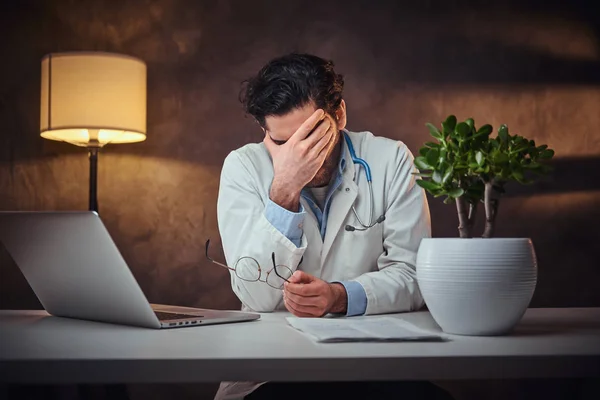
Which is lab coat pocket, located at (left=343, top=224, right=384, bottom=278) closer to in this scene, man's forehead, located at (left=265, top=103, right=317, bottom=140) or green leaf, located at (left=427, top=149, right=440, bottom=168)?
man's forehead, located at (left=265, top=103, right=317, bottom=140)

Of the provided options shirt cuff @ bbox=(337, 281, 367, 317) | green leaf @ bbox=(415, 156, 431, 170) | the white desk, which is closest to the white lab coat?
shirt cuff @ bbox=(337, 281, 367, 317)

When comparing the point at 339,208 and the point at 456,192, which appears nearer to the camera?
the point at 456,192

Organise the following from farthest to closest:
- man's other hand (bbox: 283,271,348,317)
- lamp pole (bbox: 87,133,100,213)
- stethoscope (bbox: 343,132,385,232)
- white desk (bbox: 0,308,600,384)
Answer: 1. lamp pole (bbox: 87,133,100,213)
2. stethoscope (bbox: 343,132,385,232)
3. man's other hand (bbox: 283,271,348,317)
4. white desk (bbox: 0,308,600,384)

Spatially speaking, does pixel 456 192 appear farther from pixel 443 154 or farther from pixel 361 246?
pixel 361 246

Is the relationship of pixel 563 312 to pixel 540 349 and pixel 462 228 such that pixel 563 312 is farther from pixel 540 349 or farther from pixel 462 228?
pixel 540 349

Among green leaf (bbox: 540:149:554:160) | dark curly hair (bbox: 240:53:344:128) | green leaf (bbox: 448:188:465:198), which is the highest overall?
dark curly hair (bbox: 240:53:344:128)

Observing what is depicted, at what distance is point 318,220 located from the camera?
1.86 meters

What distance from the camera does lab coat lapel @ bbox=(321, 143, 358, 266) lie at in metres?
Result: 1.80

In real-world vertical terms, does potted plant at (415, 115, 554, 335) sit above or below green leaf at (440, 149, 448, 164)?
below

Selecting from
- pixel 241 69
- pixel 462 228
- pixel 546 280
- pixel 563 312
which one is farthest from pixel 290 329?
pixel 546 280

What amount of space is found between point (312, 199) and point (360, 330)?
0.92 meters

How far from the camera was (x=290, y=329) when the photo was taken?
108 cm

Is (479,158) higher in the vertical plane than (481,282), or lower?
higher

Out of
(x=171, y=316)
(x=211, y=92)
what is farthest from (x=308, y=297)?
(x=211, y=92)
